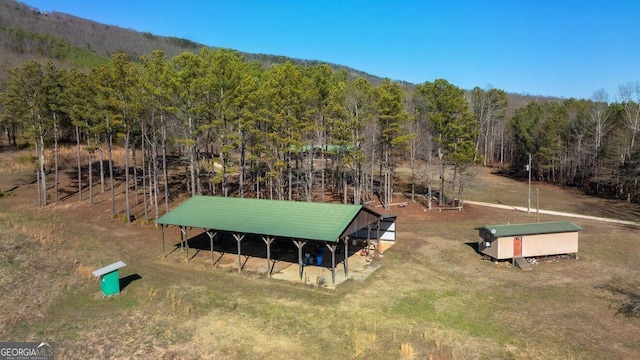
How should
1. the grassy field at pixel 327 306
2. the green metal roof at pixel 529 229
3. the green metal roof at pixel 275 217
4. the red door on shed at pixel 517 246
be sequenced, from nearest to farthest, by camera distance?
the grassy field at pixel 327 306
the green metal roof at pixel 275 217
the green metal roof at pixel 529 229
the red door on shed at pixel 517 246

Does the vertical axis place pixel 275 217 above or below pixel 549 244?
above

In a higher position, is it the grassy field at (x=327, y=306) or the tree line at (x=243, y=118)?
the tree line at (x=243, y=118)

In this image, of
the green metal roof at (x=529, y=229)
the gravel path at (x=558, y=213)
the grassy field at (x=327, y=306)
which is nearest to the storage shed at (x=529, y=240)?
the green metal roof at (x=529, y=229)

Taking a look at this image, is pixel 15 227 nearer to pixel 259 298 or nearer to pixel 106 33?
pixel 259 298

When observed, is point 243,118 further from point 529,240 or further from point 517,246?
point 529,240

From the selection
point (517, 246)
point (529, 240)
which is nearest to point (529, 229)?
point (529, 240)

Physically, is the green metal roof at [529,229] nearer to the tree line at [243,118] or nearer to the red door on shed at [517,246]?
the red door on shed at [517,246]

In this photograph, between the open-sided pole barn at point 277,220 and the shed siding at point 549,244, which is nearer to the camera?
the open-sided pole barn at point 277,220
